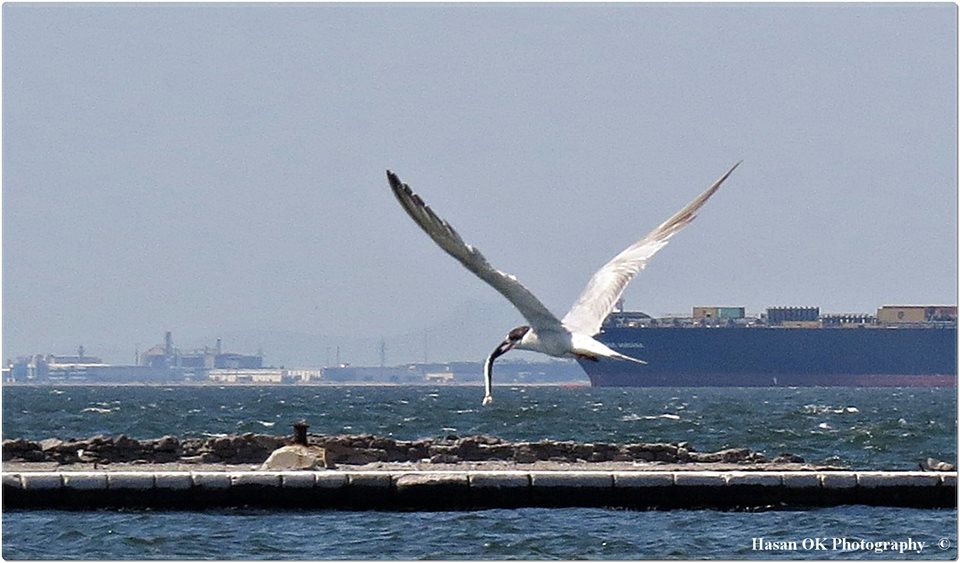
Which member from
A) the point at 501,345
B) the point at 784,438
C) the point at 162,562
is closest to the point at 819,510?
the point at 162,562

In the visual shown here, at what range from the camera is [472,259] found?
966 centimetres

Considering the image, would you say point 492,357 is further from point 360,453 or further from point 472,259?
point 360,453

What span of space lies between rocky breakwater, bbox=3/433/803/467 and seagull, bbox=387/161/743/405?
8727mm

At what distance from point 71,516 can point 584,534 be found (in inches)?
172

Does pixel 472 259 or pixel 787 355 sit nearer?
pixel 472 259

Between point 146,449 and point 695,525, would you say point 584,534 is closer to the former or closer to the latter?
point 695,525

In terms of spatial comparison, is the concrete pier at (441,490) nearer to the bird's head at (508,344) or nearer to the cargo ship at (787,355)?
the bird's head at (508,344)

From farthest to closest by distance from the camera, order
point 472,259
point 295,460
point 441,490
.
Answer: point 295,460 < point 441,490 < point 472,259

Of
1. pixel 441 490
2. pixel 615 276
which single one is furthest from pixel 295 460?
pixel 615 276

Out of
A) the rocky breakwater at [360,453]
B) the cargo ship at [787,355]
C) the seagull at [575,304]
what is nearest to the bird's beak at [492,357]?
the seagull at [575,304]

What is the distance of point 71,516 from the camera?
16.6 meters

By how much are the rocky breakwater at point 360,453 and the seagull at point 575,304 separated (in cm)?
873

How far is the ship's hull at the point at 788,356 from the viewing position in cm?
9456

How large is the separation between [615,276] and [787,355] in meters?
85.5
